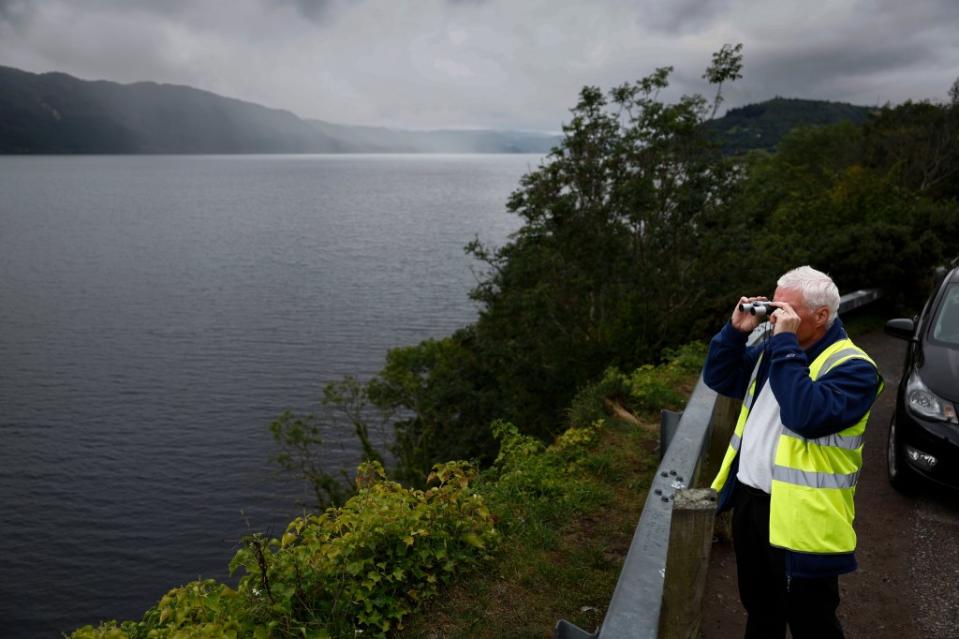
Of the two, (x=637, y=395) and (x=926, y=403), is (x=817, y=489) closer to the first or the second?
(x=926, y=403)

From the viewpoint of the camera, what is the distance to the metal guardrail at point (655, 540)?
2.80m

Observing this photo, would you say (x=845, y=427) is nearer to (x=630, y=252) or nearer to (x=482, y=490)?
(x=482, y=490)

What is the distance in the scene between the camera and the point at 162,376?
30984 mm

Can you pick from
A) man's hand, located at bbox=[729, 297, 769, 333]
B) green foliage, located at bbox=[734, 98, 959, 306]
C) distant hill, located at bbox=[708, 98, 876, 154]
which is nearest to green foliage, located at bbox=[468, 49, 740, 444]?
green foliage, located at bbox=[734, 98, 959, 306]

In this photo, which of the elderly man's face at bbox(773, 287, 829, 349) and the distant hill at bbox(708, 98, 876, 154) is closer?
the elderly man's face at bbox(773, 287, 829, 349)

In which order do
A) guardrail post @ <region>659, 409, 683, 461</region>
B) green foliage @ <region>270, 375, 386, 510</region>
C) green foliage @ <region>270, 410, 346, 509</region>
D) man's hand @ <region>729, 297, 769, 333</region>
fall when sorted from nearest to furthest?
man's hand @ <region>729, 297, 769, 333</region>
guardrail post @ <region>659, 409, 683, 461</region>
green foliage @ <region>270, 410, 346, 509</region>
green foliage @ <region>270, 375, 386, 510</region>

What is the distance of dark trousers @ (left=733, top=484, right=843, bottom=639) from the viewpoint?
2.82 meters

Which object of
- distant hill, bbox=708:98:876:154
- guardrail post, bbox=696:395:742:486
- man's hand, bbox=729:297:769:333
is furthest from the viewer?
distant hill, bbox=708:98:876:154

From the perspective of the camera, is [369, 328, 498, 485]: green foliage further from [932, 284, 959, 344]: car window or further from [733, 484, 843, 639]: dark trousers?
[733, 484, 843, 639]: dark trousers

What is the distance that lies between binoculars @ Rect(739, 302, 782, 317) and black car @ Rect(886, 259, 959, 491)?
10.4ft

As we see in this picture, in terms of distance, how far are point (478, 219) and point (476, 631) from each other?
268 ft

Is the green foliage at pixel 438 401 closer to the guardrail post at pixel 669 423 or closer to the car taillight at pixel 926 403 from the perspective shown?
the guardrail post at pixel 669 423

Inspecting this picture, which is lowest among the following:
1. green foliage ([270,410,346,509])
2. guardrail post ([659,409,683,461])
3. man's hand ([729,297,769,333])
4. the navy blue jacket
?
green foliage ([270,410,346,509])

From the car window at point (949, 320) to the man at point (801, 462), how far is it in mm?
3943
